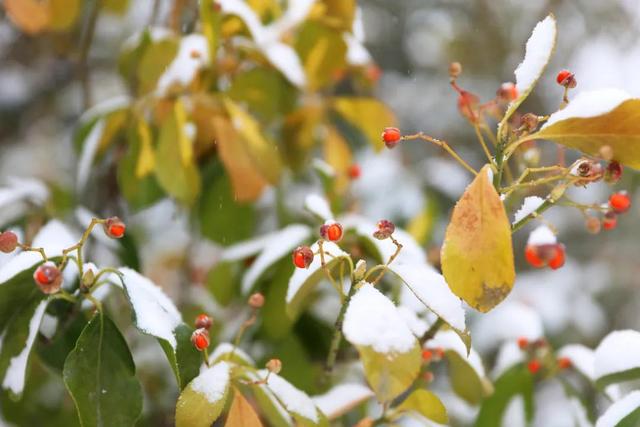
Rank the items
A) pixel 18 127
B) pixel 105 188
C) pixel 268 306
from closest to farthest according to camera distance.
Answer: pixel 268 306 < pixel 105 188 < pixel 18 127

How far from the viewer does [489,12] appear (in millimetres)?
2752

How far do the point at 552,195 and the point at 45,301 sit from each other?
0.60m

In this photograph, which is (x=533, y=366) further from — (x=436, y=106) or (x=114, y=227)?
(x=436, y=106)

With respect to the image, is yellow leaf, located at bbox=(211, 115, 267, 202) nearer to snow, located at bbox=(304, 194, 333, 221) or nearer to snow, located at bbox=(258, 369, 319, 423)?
snow, located at bbox=(304, 194, 333, 221)

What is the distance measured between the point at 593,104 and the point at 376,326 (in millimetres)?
309

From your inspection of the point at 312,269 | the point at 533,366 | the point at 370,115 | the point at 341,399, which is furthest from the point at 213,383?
the point at 370,115

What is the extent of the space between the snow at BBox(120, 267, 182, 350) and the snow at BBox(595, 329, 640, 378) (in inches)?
20.6

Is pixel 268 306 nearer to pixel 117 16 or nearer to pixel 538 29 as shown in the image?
pixel 538 29

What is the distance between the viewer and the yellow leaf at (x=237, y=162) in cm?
133

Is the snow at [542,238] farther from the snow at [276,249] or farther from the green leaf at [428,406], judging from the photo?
the snow at [276,249]

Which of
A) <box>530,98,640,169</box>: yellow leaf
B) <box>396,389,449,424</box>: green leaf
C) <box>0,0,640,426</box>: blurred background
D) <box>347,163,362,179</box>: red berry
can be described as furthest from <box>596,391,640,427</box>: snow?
<box>0,0,640,426</box>: blurred background

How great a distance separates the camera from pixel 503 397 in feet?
4.09

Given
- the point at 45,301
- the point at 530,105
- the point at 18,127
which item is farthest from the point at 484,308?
the point at 18,127

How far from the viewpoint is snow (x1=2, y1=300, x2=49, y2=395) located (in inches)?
36.6
